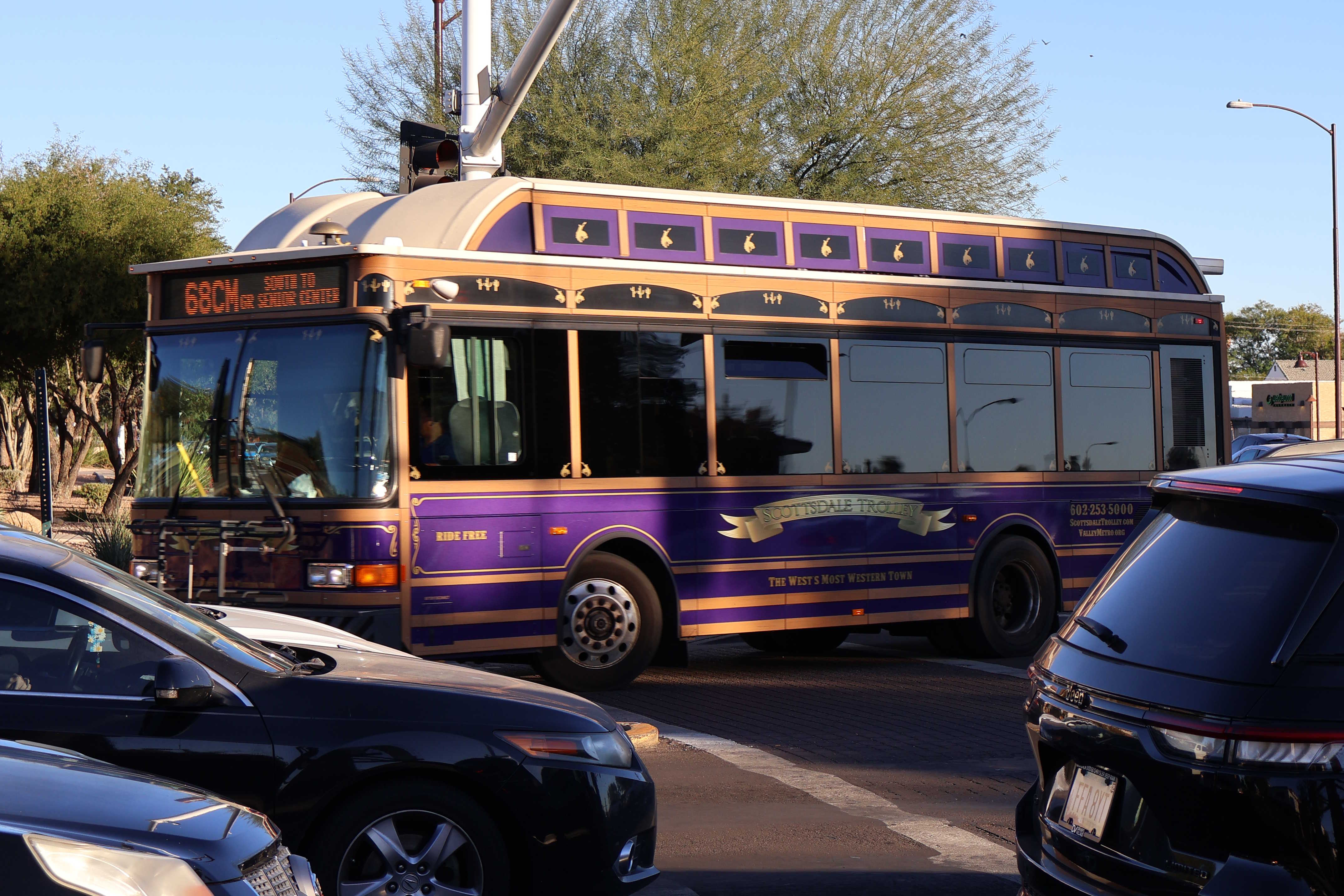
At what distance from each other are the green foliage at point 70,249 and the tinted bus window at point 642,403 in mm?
19798

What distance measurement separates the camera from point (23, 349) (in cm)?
2994

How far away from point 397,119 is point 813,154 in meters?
7.66

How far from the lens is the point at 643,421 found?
11.6 meters

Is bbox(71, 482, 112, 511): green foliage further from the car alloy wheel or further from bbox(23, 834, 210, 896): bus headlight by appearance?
bbox(23, 834, 210, 896): bus headlight

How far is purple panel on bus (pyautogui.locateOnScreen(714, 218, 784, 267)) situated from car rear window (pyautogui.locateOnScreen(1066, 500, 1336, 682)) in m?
8.36

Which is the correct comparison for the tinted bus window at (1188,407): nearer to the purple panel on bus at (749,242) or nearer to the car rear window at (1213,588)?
the purple panel on bus at (749,242)

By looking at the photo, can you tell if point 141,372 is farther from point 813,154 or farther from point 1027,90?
point 1027,90

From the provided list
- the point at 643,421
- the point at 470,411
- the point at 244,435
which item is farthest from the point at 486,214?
the point at 244,435

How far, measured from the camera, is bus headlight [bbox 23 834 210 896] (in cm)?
297

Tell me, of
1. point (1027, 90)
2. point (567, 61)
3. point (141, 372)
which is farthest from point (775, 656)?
point (141, 372)

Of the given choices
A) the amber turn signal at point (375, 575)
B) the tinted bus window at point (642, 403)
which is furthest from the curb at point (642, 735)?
the tinted bus window at point (642, 403)

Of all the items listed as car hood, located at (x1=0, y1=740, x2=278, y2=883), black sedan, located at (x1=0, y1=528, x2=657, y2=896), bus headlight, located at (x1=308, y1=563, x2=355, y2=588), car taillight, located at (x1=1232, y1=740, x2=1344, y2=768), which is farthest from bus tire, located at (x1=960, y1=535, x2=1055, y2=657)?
car hood, located at (x1=0, y1=740, x2=278, y2=883)

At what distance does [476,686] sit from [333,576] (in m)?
5.10

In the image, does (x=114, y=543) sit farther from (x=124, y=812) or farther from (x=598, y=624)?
(x=124, y=812)
